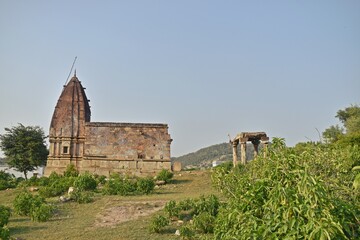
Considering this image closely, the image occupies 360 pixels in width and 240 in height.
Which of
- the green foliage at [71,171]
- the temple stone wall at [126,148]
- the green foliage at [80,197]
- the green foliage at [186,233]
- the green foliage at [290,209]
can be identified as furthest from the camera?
the temple stone wall at [126,148]

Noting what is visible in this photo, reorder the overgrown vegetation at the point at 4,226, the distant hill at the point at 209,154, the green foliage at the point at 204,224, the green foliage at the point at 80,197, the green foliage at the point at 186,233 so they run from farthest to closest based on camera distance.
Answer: the distant hill at the point at 209,154, the green foliage at the point at 80,197, the green foliage at the point at 204,224, the green foliage at the point at 186,233, the overgrown vegetation at the point at 4,226

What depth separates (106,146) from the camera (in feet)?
86.9

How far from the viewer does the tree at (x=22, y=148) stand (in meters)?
28.6

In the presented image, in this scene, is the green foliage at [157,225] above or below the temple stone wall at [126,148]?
below

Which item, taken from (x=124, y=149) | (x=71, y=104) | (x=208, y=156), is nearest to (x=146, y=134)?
(x=124, y=149)

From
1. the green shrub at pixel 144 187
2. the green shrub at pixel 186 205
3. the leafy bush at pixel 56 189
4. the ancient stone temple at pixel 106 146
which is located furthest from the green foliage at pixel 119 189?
the ancient stone temple at pixel 106 146

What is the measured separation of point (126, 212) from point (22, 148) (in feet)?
62.3

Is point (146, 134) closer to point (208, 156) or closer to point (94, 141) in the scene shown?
point (94, 141)

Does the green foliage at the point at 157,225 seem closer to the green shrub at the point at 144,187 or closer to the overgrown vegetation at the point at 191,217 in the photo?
the overgrown vegetation at the point at 191,217

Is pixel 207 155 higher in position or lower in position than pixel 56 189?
higher

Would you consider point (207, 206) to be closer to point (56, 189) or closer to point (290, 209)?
point (290, 209)

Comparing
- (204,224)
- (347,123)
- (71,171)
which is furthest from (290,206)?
(347,123)

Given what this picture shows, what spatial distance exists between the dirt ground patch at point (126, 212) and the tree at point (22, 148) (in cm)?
1733

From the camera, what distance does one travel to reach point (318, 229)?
318 cm
